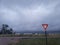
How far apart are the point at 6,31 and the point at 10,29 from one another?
178 centimetres

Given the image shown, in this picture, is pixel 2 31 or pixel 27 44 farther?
pixel 2 31

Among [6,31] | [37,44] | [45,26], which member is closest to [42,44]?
A: [37,44]

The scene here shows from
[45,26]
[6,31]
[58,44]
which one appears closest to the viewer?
[45,26]

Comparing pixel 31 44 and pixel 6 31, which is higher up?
pixel 6 31

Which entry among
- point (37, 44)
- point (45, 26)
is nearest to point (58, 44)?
point (37, 44)

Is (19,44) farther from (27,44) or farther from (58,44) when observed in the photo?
(58,44)

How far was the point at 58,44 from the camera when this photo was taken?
25141 millimetres

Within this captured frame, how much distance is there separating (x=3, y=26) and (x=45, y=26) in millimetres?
47214

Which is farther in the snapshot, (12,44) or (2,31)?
(2,31)

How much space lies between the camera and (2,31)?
6197 centimetres

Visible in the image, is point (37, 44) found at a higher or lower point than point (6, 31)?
lower

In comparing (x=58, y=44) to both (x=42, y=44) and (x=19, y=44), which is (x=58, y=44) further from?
(x=19, y=44)

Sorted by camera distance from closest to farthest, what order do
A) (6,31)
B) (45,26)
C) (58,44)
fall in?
1. (45,26)
2. (58,44)
3. (6,31)

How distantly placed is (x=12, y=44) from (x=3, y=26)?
36.4m
